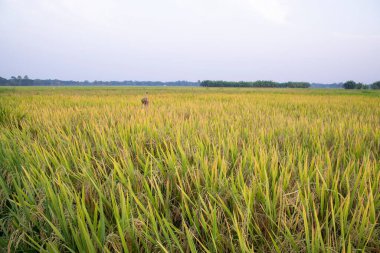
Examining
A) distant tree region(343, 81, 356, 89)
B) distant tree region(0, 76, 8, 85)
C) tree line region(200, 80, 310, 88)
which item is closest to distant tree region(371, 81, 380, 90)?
distant tree region(343, 81, 356, 89)

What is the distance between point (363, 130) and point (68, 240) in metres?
2.81

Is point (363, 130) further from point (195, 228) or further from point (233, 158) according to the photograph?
point (195, 228)

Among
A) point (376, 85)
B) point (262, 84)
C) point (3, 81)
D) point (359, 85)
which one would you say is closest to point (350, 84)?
point (359, 85)

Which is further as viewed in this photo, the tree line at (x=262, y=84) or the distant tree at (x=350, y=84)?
the tree line at (x=262, y=84)

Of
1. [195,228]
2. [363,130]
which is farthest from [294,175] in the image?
[363,130]

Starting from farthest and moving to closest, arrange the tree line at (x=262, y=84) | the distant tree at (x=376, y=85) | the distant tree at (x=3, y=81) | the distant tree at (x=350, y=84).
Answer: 1. the distant tree at (x=3, y=81)
2. the tree line at (x=262, y=84)
3. the distant tree at (x=376, y=85)
4. the distant tree at (x=350, y=84)

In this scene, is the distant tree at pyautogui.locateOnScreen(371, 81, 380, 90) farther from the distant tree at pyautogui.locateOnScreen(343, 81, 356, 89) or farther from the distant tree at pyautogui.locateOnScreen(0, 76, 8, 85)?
the distant tree at pyautogui.locateOnScreen(0, 76, 8, 85)

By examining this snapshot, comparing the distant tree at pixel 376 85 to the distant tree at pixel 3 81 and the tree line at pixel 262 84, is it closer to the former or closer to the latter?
the tree line at pixel 262 84

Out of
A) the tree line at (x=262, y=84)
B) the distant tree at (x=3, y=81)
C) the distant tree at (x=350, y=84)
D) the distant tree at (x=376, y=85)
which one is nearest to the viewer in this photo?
the distant tree at (x=350, y=84)

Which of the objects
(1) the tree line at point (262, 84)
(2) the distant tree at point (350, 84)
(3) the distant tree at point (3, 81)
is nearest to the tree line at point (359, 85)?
(2) the distant tree at point (350, 84)

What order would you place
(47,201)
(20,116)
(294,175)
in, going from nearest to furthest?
1. (47,201)
2. (294,175)
3. (20,116)

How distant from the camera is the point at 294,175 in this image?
1288 mm

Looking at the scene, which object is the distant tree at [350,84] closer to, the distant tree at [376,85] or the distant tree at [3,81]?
the distant tree at [376,85]

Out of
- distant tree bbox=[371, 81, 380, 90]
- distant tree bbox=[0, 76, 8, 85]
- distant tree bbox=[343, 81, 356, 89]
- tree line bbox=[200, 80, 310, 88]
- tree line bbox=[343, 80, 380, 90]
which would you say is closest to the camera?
tree line bbox=[343, 80, 380, 90]
